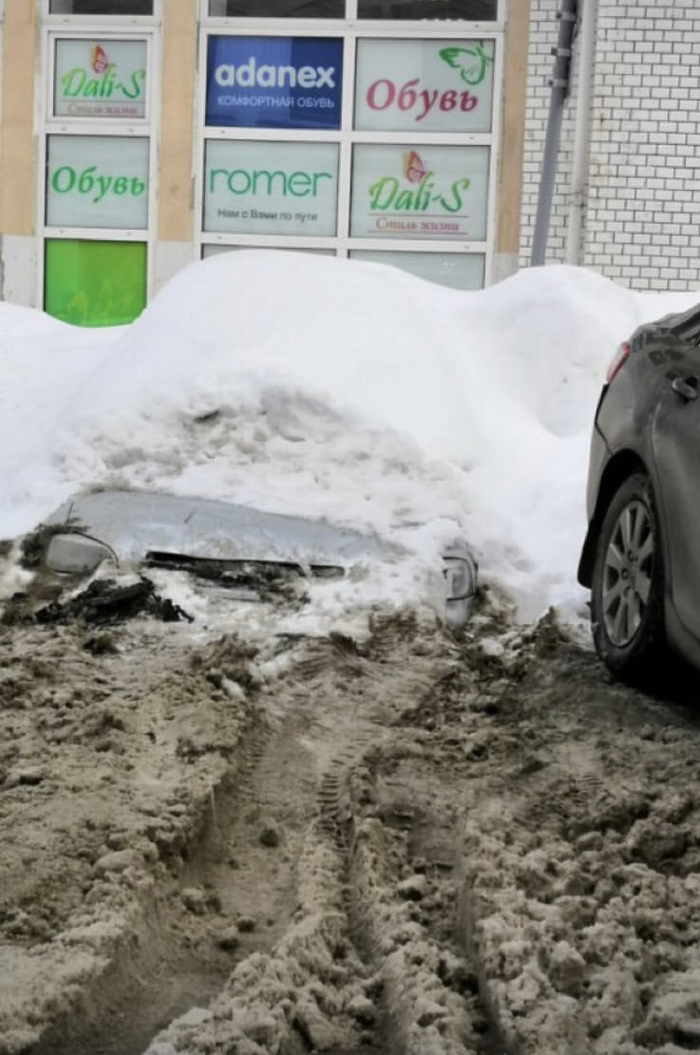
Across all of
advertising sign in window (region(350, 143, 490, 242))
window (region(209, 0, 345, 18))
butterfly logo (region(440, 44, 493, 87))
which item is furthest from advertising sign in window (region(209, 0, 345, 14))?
advertising sign in window (region(350, 143, 490, 242))

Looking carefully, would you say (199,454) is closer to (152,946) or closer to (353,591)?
(353,591)

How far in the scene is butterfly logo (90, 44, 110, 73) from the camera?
14.4 meters

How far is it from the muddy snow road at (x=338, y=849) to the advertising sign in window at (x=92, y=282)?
9.25 m

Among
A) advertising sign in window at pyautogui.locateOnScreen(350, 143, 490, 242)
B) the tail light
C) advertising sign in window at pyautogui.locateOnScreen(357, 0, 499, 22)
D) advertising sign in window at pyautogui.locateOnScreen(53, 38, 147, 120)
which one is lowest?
the tail light

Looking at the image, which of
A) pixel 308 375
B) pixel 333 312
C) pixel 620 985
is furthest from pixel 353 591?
pixel 620 985

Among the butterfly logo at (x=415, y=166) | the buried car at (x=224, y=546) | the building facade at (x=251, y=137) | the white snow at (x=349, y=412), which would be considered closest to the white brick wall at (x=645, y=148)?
the building facade at (x=251, y=137)

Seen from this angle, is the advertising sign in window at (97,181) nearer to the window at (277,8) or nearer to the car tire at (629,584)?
the window at (277,8)

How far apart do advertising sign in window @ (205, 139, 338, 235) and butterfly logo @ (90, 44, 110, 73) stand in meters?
1.20

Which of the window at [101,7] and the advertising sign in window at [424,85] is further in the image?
the window at [101,7]

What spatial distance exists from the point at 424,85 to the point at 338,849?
11423mm

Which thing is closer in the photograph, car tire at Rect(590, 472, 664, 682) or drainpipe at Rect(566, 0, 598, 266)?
car tire at Rect(590, 472, 664, 682)

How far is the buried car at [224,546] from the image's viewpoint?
20.2 feet

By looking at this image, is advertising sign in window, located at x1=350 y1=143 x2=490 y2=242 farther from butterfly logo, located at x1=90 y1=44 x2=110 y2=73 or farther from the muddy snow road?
the muddy snow road

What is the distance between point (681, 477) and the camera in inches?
189
